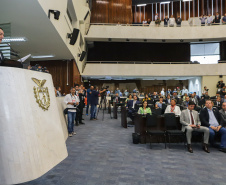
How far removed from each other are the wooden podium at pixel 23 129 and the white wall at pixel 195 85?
752 inches

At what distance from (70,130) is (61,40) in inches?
163

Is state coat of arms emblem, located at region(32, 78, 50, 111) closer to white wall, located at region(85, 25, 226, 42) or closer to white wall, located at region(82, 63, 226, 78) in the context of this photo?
white wall, located at region(82, 63, 226, 78)

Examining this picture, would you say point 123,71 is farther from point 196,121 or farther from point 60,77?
point 196,121

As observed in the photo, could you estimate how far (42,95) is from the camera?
2480 millimetres

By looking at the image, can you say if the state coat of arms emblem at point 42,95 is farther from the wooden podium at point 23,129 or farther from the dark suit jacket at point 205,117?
the dark suit jacket at point 205,117

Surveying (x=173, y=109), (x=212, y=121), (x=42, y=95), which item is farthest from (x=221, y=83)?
(x=42, y=95)

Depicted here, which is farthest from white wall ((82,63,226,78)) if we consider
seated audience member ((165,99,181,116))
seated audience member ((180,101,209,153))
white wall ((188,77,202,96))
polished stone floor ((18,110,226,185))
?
seated audience member ((180,101,209,153))

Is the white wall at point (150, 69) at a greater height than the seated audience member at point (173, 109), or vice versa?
the white wall at point (150, 69)

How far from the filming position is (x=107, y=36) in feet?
61.7

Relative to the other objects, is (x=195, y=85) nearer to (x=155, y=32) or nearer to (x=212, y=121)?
(x=155, y=32)

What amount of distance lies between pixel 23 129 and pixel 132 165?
242 centimetres

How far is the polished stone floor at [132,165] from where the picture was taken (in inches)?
125

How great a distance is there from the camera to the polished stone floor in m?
3.16

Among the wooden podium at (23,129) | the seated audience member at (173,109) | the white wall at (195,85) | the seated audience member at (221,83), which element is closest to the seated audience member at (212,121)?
the seated audience member at (173,109)
